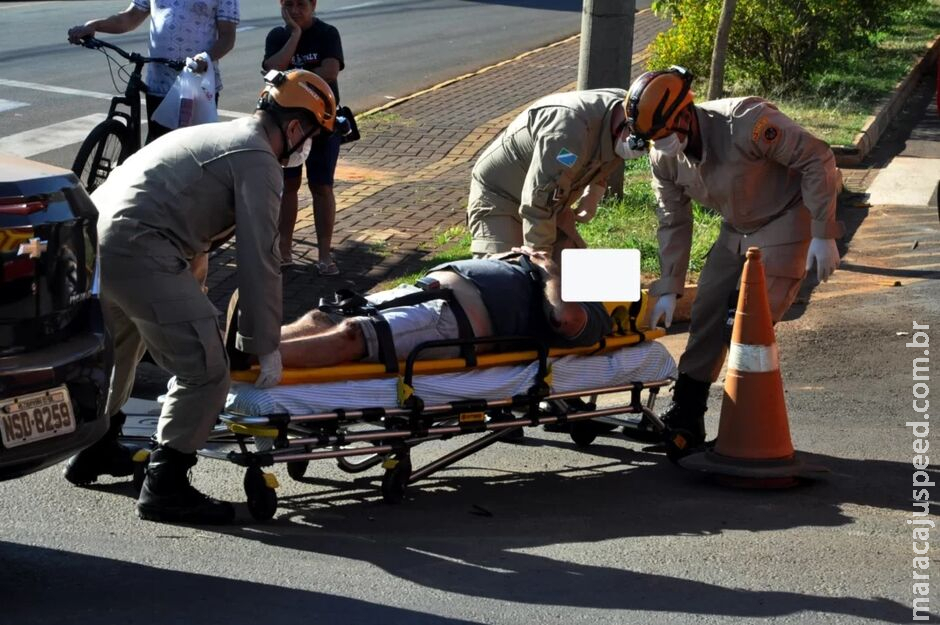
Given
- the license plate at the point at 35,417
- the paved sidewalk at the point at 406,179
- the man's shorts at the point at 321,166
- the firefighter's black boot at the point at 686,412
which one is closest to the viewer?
the license plate at the point at 35,417

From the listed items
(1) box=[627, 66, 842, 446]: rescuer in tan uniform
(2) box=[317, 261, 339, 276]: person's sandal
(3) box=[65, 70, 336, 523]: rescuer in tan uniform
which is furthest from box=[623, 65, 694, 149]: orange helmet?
(2) box=[317, 261, 339, 276]: person's sandal

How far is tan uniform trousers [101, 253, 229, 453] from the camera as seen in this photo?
5.30m

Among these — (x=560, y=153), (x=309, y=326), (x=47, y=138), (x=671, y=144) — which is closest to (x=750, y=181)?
(x=671, y=144)

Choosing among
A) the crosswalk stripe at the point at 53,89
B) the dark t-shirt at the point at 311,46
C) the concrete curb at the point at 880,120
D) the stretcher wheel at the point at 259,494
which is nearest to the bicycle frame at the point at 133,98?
the dark t-shirt at the point at 311,46

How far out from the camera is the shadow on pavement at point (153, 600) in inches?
178

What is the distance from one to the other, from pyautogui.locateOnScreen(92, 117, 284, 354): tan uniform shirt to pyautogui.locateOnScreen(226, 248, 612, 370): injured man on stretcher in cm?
41

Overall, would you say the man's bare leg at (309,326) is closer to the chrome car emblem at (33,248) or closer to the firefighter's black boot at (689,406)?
the chrome car emblem at (33,248)

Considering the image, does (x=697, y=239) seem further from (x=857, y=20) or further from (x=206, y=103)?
(x=857, y=20)

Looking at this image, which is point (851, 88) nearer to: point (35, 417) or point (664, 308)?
point (664, 308)

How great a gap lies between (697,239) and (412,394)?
15.2ft

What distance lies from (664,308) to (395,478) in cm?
162

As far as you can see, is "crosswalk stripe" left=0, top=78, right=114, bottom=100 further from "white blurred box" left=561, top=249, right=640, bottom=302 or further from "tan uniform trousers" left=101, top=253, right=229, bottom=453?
"tan uniform trousers" left=101, top=253, right=229, bottom=453

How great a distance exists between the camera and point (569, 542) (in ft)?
17.8

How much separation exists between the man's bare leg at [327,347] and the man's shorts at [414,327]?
38 mm
